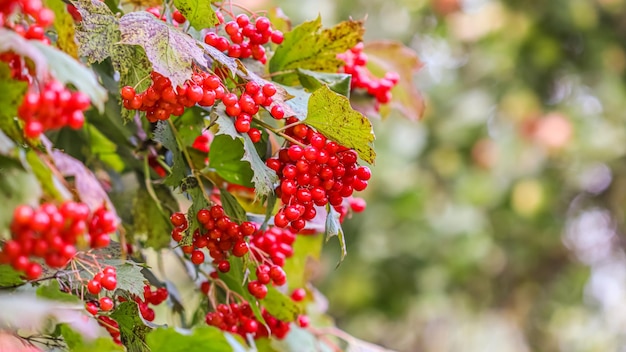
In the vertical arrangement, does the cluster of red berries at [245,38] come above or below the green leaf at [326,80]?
below

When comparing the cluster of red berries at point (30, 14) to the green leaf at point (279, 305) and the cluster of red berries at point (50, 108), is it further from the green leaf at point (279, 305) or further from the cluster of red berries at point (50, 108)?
the green leaf at point (279, 305)

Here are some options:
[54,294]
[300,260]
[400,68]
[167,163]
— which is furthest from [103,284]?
[400,68]

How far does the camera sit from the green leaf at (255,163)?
1.77 ft

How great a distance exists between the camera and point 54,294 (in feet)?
1.56

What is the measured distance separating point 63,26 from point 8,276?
20 centimetres

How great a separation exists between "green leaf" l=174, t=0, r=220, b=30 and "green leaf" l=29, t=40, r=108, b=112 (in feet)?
0.56

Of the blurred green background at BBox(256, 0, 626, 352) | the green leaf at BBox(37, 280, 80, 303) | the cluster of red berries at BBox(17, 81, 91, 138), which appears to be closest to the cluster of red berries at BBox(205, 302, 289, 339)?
the green leaf at BBox(37, 280, 80, 303)

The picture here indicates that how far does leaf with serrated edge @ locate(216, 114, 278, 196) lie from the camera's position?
0.54 m

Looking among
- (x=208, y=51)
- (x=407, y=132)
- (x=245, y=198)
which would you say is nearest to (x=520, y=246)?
(x=407, y=132)

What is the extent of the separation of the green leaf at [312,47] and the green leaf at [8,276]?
0.96 feet

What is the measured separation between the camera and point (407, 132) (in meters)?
2.88

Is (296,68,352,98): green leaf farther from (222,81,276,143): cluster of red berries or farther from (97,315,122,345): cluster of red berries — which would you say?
(97,315,122,345): cluster of red berries

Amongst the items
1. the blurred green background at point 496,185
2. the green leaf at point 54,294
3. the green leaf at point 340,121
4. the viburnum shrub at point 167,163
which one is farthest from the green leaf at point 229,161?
the blurred green background at point 496,185

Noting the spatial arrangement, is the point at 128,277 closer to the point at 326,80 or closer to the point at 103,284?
the point at 103,284
